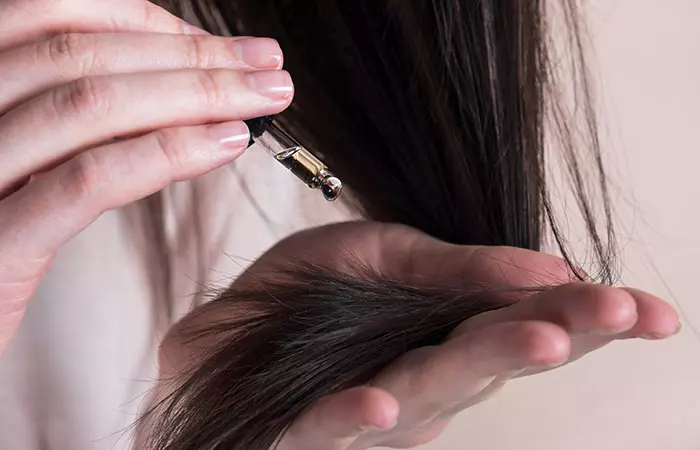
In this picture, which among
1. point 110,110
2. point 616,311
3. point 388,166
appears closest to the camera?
point 616,311

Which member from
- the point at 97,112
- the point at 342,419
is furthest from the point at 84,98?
the point at 342,419

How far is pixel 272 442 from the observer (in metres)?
0.53

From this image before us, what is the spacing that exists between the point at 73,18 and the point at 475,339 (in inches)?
15.1

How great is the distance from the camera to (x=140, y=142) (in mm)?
492

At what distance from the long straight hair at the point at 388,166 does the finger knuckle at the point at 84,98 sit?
→ 21 centimetres

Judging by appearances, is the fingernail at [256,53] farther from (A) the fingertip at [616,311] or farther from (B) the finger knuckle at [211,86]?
(A) the fingertip at [616,311]

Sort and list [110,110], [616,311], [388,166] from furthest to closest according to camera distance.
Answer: [388,166]
[110,110]
[616,311]

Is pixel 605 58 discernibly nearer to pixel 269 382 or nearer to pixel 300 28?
pixel 300 28

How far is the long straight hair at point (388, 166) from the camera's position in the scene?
21.5 inches

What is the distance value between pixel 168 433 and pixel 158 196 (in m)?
0.46

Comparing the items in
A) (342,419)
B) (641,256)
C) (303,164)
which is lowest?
(641,256)

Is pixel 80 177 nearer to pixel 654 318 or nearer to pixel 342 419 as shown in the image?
pixel 342 419

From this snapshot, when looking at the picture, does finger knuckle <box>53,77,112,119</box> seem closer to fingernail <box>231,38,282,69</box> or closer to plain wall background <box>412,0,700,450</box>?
fingernail <box>231,38,282,69</box>

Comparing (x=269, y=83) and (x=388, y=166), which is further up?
(x=269, y=83)
